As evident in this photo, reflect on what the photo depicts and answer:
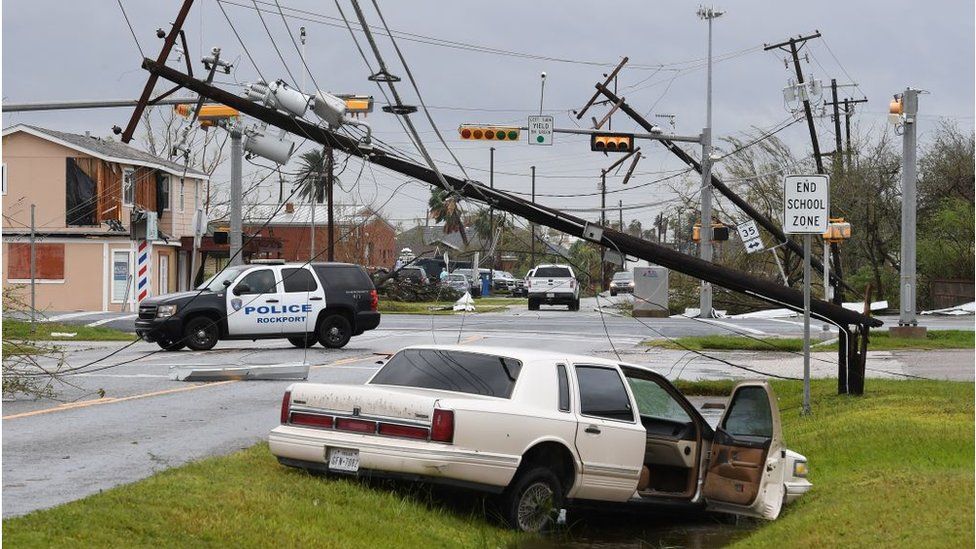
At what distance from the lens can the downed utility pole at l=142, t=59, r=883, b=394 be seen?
1600 cm

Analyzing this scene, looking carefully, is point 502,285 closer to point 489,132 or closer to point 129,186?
point 129,186

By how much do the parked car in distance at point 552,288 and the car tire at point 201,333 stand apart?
2833cm

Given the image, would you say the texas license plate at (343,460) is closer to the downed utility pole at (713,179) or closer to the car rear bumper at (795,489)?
the car rear bumper at (795,489)

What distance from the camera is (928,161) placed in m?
62.7

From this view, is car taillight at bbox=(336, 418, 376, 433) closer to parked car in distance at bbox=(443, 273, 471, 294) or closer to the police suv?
the police suv

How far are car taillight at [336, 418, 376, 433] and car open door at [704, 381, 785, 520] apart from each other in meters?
2.81

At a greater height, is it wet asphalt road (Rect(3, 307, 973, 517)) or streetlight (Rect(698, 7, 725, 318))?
streetlight (Rect(698, 7, 725, 318))

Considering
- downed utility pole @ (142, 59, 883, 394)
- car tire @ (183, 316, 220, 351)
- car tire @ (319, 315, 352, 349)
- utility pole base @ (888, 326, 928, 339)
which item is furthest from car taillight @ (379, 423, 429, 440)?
utility pole base @ (888, 326, 928, 339)

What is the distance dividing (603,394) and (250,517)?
3.08 metres

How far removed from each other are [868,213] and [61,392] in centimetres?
4487

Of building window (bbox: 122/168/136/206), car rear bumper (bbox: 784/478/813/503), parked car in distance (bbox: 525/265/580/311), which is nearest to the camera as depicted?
car rear bumper (bbox: 784/478/813/503)

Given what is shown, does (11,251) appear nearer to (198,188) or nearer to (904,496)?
(198,188)

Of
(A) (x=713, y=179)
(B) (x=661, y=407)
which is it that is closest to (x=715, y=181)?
(A) (x=713, y=179)

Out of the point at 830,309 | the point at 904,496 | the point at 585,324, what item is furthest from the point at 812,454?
the point at 585,324
